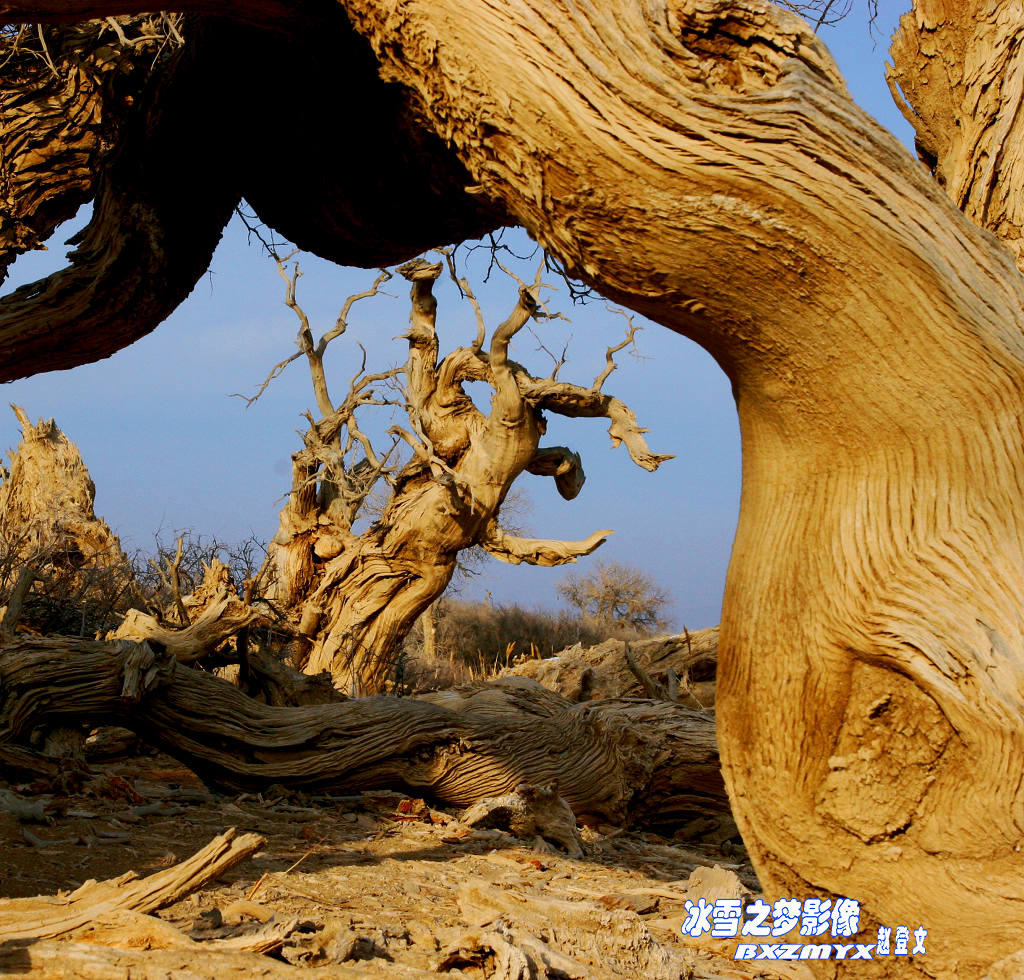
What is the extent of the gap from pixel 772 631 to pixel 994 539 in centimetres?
64

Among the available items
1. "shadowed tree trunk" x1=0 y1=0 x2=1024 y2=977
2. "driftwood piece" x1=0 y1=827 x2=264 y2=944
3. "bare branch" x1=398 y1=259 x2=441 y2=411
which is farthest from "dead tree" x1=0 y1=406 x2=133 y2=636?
"shadowed tree trunk" x1=0 y1=0 x2=1024 y2=977

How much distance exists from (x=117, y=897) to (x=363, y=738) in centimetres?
284

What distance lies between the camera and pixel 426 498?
11539 mm

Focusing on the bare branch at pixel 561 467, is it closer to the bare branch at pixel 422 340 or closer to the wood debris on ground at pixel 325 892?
the bare branch at pixel 422 340

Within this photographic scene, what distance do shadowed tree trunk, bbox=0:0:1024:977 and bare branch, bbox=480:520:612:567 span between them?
9.17 m

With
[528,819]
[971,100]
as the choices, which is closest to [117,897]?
[528,819]

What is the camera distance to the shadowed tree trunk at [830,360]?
8.41 ft

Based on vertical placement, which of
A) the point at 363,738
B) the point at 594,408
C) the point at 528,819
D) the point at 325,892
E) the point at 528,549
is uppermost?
the point at 594,408

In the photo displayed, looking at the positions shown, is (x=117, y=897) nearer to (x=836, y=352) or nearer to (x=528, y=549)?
(x=836, y=352)

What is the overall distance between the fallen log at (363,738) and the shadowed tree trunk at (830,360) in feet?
10.2

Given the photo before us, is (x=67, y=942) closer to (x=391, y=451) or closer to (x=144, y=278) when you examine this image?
(x=144, y=278)

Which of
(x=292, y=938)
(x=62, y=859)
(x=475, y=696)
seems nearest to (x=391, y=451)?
(x=475, y=696)

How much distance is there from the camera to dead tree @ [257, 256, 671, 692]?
452 inches

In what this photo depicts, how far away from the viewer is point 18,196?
5242mm
